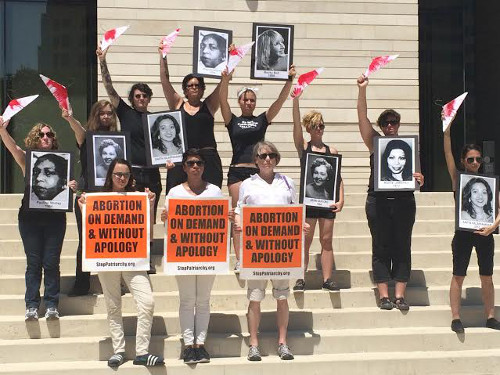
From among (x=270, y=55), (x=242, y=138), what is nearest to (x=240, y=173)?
(x=242, y=138)

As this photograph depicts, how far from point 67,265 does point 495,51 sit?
11.3 meters

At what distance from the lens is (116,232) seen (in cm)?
694

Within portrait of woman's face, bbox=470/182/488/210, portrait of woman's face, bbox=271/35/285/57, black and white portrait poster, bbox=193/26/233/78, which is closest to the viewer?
portrait of woman's face, bbox=470/182/488/210

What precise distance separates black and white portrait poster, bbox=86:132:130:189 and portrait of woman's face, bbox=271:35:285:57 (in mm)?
2244

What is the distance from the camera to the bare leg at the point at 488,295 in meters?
7.65

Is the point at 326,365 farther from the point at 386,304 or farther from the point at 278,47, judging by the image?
the point at 278,47

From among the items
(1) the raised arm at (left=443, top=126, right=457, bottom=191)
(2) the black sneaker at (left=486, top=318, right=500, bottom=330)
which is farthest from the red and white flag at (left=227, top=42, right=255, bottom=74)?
(2) the black sneaker at (left=486, top=318, right=500, bottom=330)

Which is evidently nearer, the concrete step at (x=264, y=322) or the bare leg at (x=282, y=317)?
the bare leg at (x=282, y=317)

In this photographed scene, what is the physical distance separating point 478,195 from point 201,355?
309 centimetres

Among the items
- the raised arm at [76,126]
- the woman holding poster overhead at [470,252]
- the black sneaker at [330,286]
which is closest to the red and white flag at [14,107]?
the raised arm at [76,126]

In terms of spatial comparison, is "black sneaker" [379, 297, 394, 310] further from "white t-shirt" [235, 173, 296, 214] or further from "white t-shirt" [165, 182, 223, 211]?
"white t-shirt" [165, 182, 223, 211]

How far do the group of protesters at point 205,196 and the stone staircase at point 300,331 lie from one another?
0.15 m

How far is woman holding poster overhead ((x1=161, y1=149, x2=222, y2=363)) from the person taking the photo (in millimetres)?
6895

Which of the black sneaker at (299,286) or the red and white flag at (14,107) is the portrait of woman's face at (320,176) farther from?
the red and white flag at (14,107)
